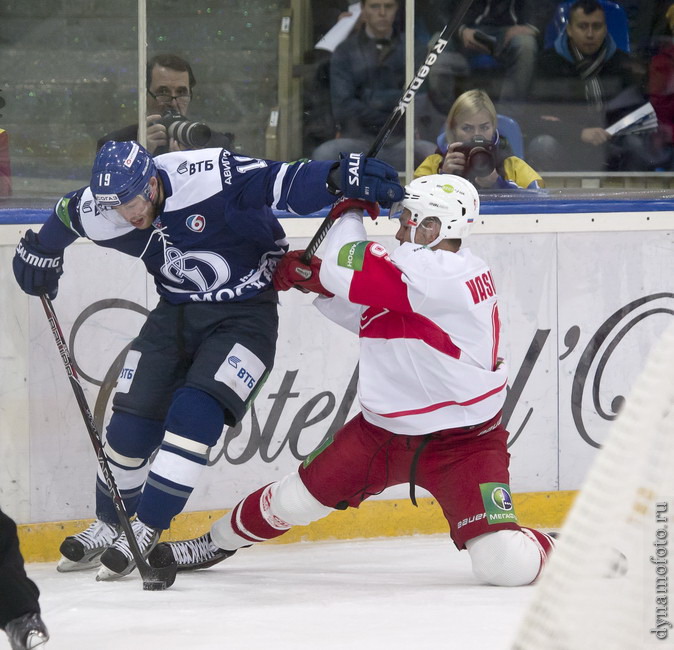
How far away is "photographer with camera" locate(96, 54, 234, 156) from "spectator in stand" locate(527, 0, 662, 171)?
1123 mm

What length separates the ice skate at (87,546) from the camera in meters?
2.86

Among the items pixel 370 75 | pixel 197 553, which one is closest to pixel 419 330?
pixel 197 553

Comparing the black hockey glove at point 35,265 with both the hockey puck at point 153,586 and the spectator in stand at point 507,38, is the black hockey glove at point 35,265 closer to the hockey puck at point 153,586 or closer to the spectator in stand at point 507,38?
the hockey puck at point 153,586

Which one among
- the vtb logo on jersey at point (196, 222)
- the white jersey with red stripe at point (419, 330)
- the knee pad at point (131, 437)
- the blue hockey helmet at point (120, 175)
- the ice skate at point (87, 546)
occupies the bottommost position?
the ice skate at point (87, 546)

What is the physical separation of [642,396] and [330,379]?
1996 mm

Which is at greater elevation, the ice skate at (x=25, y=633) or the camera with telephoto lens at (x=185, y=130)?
the camera with telephoto lens at (x=185, y=130)

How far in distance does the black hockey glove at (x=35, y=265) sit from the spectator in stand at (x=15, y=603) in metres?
1.02

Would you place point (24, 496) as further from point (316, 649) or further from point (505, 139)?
point (505, 139)

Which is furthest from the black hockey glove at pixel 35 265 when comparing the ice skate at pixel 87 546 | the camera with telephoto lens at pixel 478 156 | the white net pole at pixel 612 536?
the white net pole at pixel 612 536

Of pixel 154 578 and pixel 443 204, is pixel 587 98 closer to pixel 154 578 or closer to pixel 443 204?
pixel 443 204

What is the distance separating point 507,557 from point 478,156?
152 centimetres

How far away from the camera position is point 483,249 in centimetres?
339

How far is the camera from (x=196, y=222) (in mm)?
2676

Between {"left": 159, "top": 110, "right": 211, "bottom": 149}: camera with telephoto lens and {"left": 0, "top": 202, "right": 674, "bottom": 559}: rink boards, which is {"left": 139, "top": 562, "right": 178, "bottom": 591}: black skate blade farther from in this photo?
{"left": 159, "top": 110, "right": 211, "bottom": 149}: camera with telephoto lens
